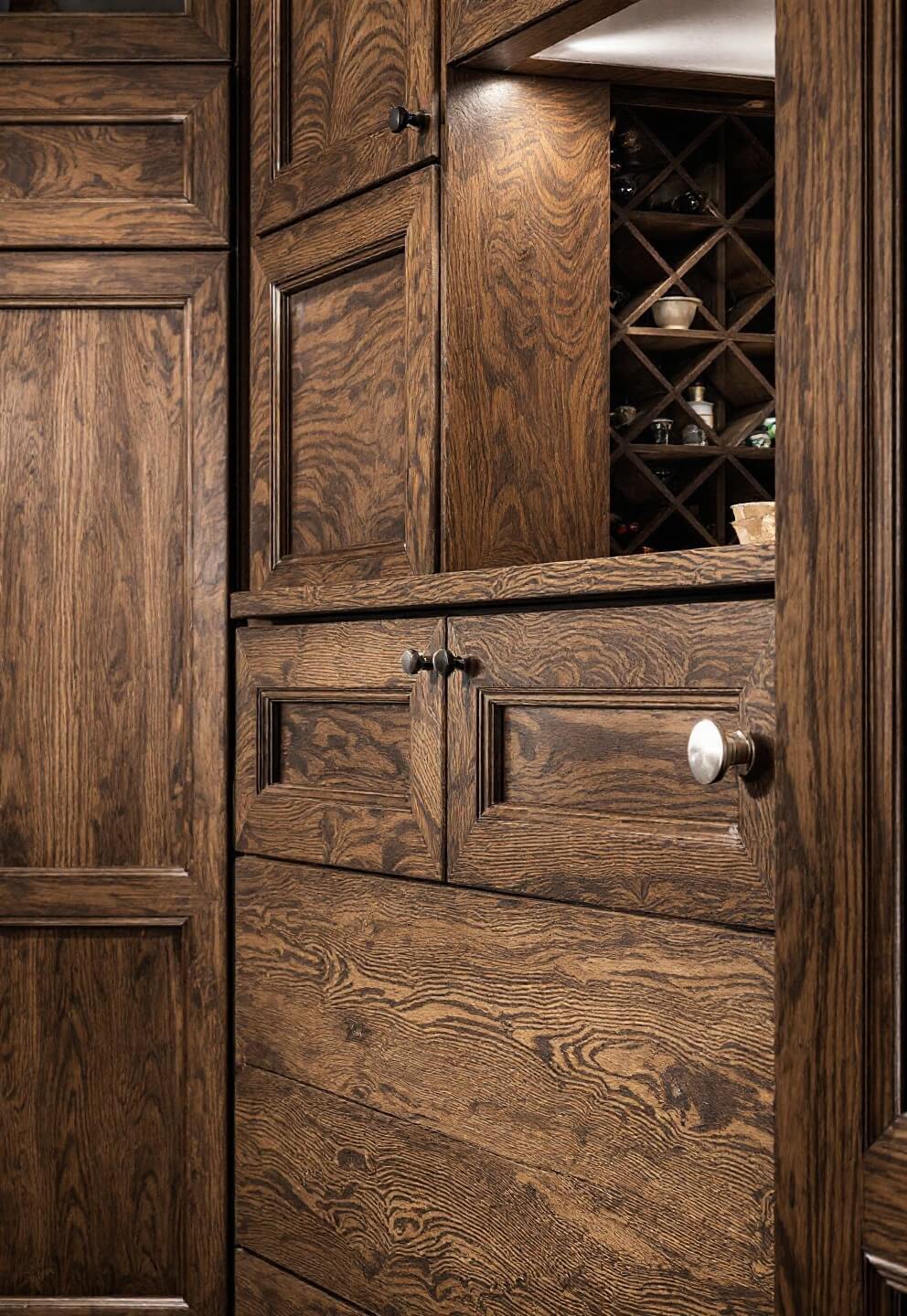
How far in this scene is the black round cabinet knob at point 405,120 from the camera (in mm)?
1486

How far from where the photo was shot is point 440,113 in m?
1.50

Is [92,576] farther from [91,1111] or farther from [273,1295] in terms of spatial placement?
[273,1295]

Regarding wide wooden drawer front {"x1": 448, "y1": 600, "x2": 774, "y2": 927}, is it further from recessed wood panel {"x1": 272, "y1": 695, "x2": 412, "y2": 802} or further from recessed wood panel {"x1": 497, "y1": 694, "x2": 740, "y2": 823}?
recessed wood panel {"x1": 272, "y1": 695, "x2": 412, "y2": 802}

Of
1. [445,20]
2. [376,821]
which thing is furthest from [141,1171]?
[445,20]

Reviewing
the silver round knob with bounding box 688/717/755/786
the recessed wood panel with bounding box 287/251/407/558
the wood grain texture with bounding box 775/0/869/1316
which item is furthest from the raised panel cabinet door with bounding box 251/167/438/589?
the wood grain texture with bounding box 775/0/869/1316

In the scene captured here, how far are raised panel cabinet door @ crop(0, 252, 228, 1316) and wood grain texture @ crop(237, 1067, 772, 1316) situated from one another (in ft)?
0.56

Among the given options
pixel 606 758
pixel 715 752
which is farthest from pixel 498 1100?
pixel 715 752

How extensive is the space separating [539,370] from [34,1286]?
51.5 inches

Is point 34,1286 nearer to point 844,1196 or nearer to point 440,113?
point 844,1196

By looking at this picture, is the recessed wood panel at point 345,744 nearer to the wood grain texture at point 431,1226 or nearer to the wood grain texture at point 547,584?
the wood grain texture at point 547,584

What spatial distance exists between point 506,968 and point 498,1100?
5.0 inches

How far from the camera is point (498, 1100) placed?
1.33m

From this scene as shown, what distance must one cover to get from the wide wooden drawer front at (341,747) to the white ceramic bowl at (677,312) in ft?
1.89

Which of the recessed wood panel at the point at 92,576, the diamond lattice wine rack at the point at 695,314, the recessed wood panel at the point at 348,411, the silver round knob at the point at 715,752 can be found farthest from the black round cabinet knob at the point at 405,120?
the silver round knob at the point at 715,752
